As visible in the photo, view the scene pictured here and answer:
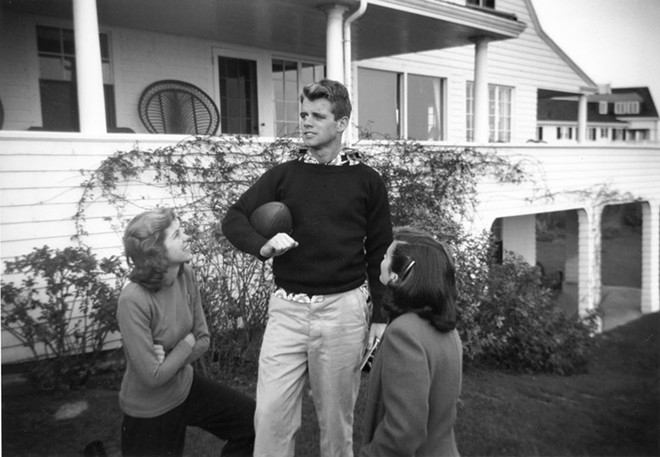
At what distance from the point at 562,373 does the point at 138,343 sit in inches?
311

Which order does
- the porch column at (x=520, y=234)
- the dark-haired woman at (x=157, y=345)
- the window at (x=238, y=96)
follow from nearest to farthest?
the dark-haired woman at (x=157, y=345), the window at (x=238, y=96), the porch column at (x=520, y=234)

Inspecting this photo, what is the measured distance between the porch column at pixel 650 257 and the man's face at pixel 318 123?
44.4 feet

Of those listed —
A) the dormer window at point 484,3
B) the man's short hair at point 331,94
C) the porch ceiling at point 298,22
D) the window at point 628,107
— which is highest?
the dormer window at point 484,3

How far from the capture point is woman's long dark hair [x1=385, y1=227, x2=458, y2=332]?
2242 mm

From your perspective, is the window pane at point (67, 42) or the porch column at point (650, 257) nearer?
the window pane at point (67, 42)

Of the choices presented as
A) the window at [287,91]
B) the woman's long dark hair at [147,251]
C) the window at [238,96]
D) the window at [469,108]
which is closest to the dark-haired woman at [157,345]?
the woman's long dark hair at [147,251]

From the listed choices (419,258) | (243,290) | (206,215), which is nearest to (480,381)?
(243,290)

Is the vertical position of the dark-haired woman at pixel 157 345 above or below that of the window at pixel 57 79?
below

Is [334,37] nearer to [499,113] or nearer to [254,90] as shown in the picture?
[254,90]

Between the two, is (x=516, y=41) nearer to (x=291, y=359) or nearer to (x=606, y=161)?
(x=606, y=161)

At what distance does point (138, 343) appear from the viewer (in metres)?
2.55

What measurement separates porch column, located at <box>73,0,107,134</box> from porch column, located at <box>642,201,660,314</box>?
43.0 feet

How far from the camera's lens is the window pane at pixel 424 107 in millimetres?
12891

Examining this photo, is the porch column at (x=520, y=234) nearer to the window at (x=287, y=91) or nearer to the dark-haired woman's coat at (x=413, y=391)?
the window at (x=287, y=91)
